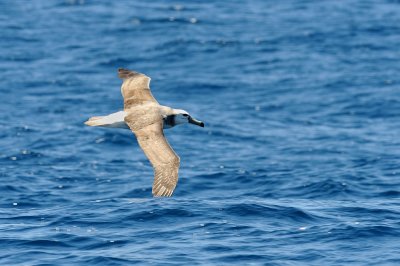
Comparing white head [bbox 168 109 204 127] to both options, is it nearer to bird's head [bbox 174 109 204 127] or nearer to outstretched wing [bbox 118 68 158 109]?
bird's head [bbox 174 109 204 127]

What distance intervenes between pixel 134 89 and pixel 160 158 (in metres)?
3.29

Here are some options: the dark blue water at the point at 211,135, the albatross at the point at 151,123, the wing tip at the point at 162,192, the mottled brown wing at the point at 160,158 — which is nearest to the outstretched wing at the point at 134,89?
the albatross at the point at 151,123

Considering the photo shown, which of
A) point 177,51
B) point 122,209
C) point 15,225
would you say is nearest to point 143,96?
point 122,209

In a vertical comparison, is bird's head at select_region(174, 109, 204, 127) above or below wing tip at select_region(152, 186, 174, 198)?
above

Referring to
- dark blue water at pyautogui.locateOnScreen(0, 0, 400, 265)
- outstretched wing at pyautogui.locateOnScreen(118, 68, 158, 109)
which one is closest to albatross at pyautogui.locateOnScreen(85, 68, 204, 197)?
outstretched wing at pyautogui.locateOnScreen(118, 68, 158, 109)

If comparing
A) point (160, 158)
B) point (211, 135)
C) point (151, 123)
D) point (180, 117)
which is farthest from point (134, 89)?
point (211, 135)

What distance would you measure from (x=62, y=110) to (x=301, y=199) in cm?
1196

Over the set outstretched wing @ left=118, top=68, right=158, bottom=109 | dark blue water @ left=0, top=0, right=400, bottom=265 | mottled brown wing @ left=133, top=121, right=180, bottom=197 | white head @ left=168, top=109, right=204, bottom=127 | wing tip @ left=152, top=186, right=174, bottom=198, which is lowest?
dark blue water @ left=0, top=0, right=400, bottom=265

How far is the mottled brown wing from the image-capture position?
17.4 metres

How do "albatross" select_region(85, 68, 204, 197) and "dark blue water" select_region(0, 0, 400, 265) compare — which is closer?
"albatross" select_region(85, 68, 204, 197)

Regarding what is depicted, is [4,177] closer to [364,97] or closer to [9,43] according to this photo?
[364,97]

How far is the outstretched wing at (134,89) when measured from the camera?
20594mm

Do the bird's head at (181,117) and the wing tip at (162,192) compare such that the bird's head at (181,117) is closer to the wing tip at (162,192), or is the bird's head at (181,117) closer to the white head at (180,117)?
the white head at (180,117)

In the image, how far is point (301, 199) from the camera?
75.5ft
